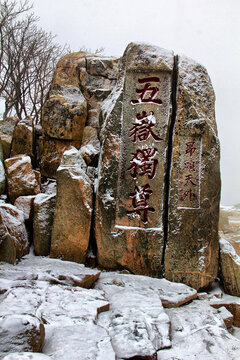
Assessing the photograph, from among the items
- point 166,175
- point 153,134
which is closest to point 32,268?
point 166,175

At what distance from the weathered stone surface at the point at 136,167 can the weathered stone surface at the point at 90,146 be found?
1158 mm

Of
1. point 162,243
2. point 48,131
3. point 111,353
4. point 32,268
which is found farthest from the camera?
point 48,131

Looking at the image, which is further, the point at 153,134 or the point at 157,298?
the point at 153,134

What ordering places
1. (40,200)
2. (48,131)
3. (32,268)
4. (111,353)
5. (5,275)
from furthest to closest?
(48,131)
(40,200)
(32,268)
(5,275)
(111,353)

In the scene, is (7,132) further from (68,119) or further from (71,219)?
(71,219)

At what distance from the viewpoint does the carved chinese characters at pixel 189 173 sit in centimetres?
464

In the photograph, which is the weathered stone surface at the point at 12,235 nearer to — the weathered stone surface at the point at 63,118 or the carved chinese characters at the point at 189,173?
the weathered stone surface at the point at 63,118

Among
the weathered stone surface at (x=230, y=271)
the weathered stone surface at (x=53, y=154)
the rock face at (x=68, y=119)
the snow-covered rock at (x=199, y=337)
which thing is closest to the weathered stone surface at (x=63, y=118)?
the rock face at (x=68, y=119)

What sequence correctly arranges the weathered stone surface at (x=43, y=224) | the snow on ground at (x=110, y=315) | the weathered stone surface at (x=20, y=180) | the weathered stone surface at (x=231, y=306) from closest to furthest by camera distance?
the snow on ground at (x=110, y=315), the weathered stone surface at (x=231, y=306), the weathered stone surface at (x=43, y=224), the weathered stone surface at (x=20, y=180)

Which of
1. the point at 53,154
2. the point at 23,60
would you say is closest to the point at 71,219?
the point at 53,154

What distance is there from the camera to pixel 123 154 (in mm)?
4805

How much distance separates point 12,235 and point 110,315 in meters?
2.11

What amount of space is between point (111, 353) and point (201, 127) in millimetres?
3606

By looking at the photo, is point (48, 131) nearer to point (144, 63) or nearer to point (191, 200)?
point (144, 63)
